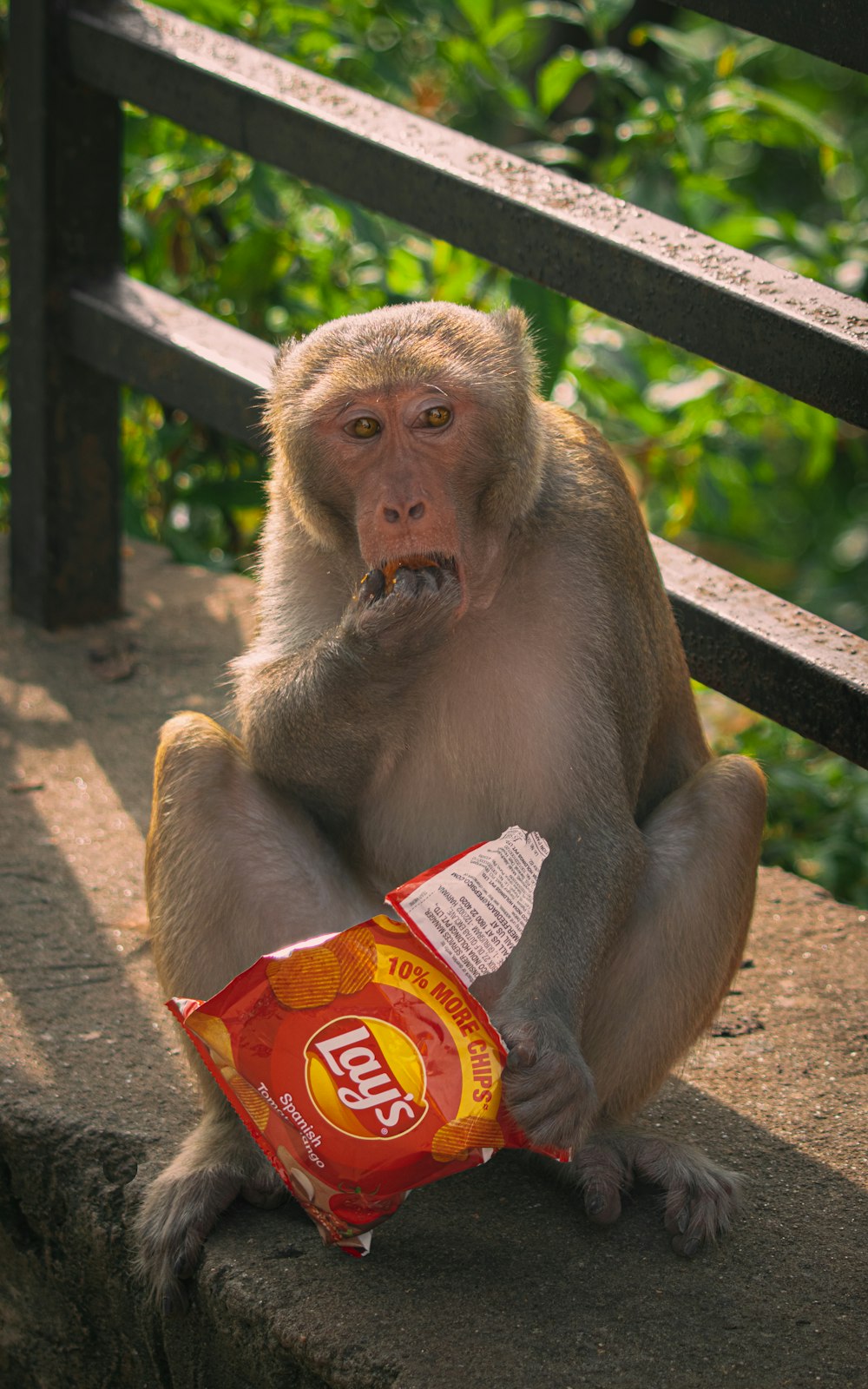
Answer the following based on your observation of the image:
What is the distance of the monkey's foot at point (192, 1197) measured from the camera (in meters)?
2.18

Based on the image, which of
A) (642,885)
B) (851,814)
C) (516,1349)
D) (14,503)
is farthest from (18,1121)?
(851,814)

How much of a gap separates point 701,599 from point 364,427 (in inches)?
38.9

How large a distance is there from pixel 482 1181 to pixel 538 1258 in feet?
0.71

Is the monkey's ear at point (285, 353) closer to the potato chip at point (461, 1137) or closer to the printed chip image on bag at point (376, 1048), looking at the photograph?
the printed chip image on bag at point (376, 1048)

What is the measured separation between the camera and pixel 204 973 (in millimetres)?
2332

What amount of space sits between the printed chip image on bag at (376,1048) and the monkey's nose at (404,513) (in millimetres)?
467

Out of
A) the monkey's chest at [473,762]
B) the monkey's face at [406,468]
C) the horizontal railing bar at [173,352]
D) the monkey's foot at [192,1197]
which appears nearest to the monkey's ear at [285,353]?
the monkey's face at [406,468]

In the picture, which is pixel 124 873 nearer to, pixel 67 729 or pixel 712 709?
pixel 67 729

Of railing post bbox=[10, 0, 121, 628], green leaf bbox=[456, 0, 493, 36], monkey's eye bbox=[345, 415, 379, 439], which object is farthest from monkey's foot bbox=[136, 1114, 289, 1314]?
green leaf bbox=[456, 0, 493, 36]

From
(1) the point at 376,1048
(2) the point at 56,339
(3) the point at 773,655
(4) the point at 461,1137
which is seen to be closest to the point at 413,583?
(1) the point at 376,1048

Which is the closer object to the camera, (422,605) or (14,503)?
(422,605)

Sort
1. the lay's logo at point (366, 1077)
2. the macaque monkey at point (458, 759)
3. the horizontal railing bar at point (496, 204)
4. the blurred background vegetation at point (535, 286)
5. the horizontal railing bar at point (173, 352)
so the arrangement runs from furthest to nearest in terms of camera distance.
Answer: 1. the blurred background vegetation at point (535, 286)
2. the horizontal railing bar at point (173, 352)
3. the horizontal railing bar at point (496, 204)
4. the macaque monkey at point (458, 759)
5. the lay's logo at point (366, 1077)

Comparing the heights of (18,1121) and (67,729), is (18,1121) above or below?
above

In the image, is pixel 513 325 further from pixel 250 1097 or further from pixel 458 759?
pixel 250 1097
